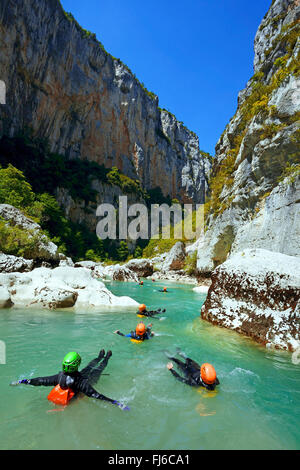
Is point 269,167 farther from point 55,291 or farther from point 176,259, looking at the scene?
point 176,259

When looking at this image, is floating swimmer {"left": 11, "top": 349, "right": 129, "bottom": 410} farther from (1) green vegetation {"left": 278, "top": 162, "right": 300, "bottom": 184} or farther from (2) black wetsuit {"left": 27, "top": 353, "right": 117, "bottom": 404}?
(1) green vegetation {"left": 278, "top": 162, "right": 300, "bottom": 184}

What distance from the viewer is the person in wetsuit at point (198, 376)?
366 cm

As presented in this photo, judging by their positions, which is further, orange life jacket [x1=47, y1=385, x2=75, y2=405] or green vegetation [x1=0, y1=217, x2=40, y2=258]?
green vegetation [x1=0, y1=217, x2=40, y2=258]

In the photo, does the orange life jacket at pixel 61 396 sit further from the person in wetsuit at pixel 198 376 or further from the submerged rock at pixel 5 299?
the submerged rock at pixel 5 299

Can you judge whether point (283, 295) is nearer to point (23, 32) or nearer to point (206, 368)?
point (206, 368)

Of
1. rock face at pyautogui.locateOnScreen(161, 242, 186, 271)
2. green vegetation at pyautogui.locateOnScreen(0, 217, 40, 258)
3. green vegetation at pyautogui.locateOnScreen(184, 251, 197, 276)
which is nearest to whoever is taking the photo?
green vegetation at pyautogui.locateOnScreen(0, 217, 40, 258)

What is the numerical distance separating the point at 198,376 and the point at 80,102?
54069mm

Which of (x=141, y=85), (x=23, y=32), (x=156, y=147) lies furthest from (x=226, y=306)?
(x=141, y=85)

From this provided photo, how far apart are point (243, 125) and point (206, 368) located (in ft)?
61.8

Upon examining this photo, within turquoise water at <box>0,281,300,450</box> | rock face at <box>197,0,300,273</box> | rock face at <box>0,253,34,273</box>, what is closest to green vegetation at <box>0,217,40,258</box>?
rock face at <box>0,253,34,273</box>

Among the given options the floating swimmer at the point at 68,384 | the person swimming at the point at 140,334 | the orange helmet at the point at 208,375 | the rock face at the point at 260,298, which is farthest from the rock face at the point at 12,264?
the orange helmet at the point at 208,375

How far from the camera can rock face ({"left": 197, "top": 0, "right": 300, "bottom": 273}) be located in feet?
31.9

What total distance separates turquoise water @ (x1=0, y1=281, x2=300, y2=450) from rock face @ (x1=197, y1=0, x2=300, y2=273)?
5.39 m

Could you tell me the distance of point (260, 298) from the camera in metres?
6.50
